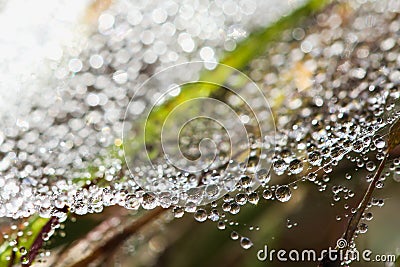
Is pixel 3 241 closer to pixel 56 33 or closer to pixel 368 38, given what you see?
pixel 56 33

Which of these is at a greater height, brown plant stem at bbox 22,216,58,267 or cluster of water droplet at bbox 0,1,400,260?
cluster of water droplet at bbox 0,1,400,260

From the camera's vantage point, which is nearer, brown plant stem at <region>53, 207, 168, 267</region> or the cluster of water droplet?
the cluster of water droplet

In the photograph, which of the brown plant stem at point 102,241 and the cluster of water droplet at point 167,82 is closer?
the cluster of water droplet at point 167,82

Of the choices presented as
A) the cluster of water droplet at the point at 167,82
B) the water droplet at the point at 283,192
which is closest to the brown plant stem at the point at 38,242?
the cluster of water droplet at the point at 167,82

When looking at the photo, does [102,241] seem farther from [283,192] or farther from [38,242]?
[283,192]

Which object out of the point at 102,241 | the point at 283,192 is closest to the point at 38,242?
the point at 102,241

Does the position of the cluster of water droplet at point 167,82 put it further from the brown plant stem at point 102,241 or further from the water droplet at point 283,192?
the brown plant stem at point 102,241

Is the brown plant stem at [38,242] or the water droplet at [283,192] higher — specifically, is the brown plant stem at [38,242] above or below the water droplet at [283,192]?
below

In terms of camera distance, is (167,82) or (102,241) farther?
(102,241)

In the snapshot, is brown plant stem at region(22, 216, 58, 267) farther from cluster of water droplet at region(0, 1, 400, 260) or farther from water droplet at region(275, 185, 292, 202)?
water droplet at region(275, 185, 292, 202)

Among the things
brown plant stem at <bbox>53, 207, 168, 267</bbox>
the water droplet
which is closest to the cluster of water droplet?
the water droplet

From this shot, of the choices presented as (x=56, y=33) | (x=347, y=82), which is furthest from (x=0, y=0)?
(x=347, y=82)
